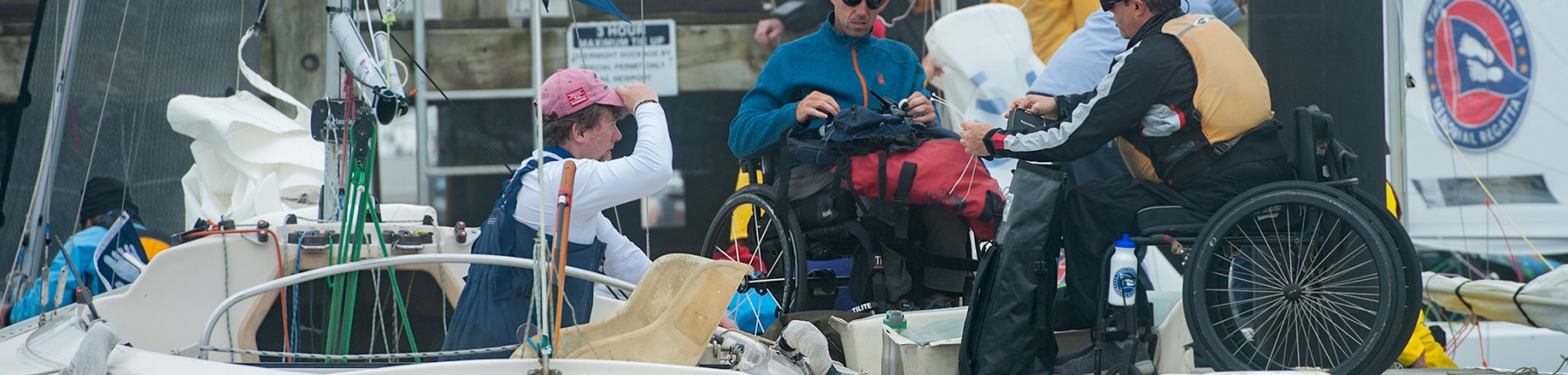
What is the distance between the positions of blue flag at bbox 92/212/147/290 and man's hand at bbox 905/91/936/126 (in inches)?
112

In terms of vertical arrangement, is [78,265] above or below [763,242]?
below

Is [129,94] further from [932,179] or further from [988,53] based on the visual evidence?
[932,179]

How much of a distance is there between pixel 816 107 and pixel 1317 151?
1340 mm

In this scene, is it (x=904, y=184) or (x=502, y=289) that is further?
(x=904, y=184)

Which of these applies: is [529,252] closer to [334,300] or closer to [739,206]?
[334,300]

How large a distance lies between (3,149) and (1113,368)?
518 cm

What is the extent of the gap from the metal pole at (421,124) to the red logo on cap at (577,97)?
13.0ft

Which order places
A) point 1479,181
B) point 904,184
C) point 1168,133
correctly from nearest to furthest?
point 1168,133 → point 904,184 → point 1479,181

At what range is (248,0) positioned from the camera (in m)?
6.47

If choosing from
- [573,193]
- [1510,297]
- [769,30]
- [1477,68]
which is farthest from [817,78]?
[1477,68]

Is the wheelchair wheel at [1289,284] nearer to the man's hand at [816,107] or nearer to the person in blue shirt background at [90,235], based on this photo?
the man's hand at [816,107]

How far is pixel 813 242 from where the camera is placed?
152 inches

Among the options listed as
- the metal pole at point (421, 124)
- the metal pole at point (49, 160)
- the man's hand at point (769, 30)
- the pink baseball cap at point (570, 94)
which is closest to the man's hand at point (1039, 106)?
the pink baseball cap at point (570, 94)

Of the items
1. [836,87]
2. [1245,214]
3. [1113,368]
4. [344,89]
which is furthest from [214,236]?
[1245,214]
